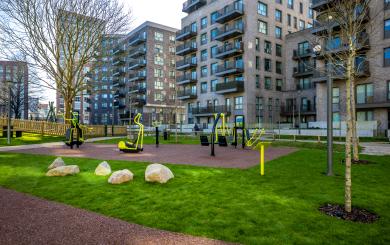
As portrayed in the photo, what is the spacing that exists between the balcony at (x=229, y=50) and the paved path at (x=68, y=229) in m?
38.9

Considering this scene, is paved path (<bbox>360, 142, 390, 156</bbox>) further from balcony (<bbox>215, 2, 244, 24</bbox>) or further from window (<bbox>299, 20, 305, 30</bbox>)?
window (<bbox>299, 20, 305, 30</bbox>)

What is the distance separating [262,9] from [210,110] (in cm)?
1836

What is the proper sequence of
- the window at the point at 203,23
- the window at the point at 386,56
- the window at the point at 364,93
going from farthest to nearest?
the window at the point at 203,23, the window at the point at 364,93, the window at the point at 386,56

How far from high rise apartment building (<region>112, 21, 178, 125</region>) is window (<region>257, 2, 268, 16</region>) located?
32672 millimetres

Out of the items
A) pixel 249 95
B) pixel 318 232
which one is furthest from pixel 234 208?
A: pixel 249 95

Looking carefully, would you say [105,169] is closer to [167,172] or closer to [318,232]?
[167,172]

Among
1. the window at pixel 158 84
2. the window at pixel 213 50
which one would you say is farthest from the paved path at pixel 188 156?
the window at pixel 158 84

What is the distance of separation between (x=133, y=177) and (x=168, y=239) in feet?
13.6

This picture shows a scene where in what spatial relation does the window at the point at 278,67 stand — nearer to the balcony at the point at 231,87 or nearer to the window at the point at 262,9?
the window at the point at 262,9

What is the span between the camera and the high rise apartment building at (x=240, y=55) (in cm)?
4088

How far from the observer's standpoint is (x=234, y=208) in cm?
513

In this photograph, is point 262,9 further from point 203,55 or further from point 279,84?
point 203,55

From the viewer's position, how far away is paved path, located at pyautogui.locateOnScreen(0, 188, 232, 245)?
3850 millimetres

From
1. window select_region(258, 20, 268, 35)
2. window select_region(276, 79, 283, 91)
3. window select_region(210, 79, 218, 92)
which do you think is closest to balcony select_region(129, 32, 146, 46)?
window select_region(210, 79, 218, 92)
